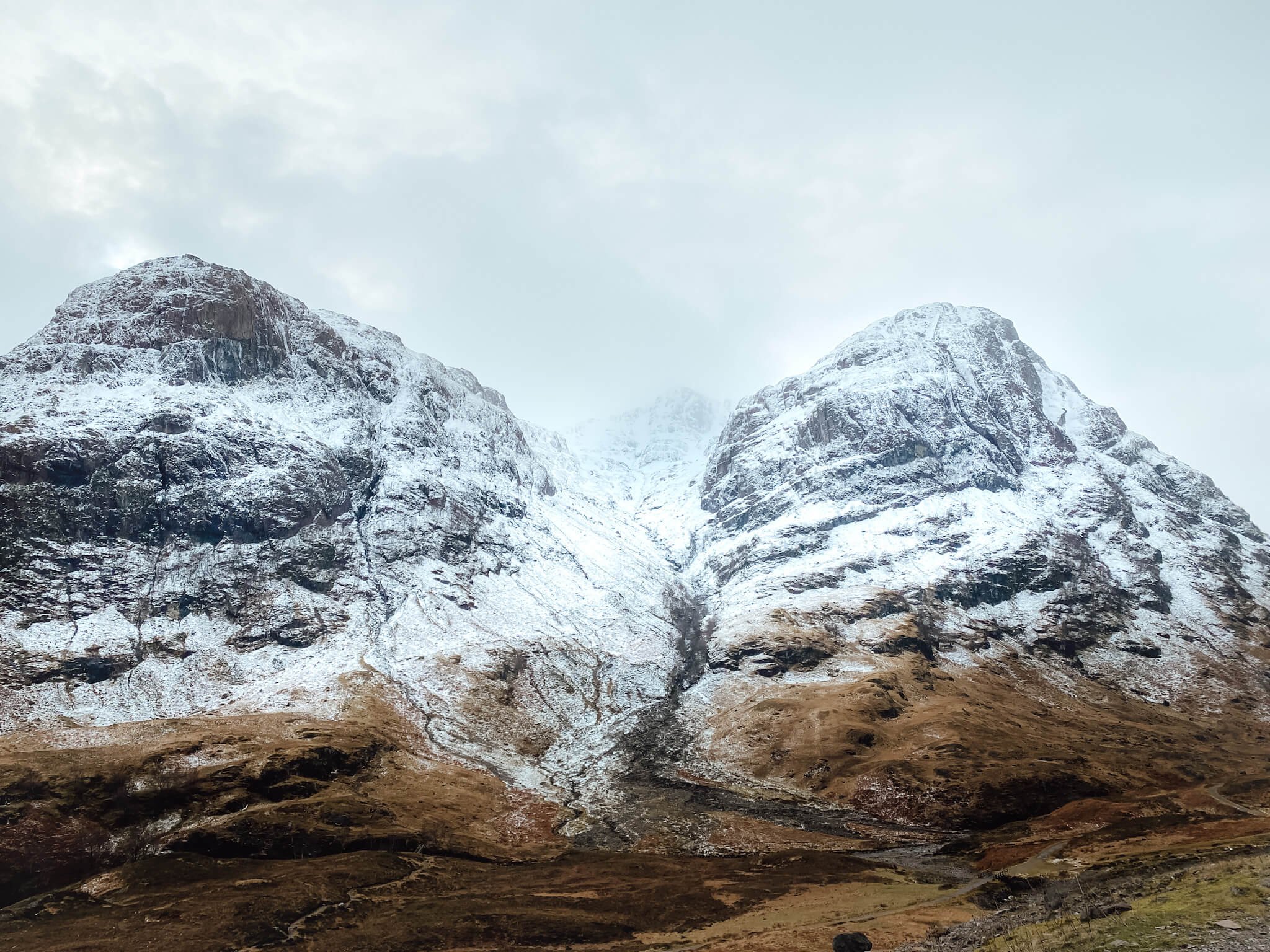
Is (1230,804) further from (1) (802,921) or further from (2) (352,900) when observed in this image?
(2) (352,900)

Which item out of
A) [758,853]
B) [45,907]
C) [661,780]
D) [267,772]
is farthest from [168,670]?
[758,853]

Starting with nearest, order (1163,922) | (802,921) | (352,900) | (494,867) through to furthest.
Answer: (1163,922), (802,921), (352,900), (494,867)

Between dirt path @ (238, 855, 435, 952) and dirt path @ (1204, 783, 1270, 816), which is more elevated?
dirt path @ (1204, 783, 1270, 816)

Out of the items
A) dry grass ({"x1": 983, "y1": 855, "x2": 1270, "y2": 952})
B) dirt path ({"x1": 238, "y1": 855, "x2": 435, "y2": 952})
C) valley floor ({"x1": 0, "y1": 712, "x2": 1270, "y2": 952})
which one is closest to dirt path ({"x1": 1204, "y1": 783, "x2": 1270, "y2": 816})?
valley floor ({"x1": 0, "y1": 712, "x2": 1270, "y2": 952})

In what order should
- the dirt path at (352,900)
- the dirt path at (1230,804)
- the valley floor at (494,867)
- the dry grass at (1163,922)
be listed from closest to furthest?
the dry grass at (1163,922) → the valley floor at (494,867) → the dirt path at (352,900) → the dirt path at (1230,804)

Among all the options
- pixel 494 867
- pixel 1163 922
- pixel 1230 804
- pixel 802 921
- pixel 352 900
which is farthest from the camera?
pixel 1230 804

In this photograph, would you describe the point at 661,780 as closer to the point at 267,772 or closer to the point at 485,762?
the point at 485,762

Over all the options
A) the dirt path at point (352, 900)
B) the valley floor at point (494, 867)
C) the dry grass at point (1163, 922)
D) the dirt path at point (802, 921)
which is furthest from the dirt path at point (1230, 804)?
the dirt path at point (352, 900)

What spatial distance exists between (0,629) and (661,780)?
152127mm

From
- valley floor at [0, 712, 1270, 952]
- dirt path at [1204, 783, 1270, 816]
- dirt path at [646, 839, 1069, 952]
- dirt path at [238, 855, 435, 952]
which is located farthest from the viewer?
dirt path at [1204, 783, 1270, 816]

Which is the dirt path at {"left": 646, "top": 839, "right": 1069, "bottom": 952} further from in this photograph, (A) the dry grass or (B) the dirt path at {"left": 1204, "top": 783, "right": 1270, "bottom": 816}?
(B) the dirt path at {"left": 1204, "top": 783, "right": 1270, "bottom": 816}

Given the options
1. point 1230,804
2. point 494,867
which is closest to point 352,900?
point 494,867

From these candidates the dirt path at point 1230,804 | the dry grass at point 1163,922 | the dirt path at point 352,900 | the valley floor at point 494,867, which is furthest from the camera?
the dirt path at point 1230,804

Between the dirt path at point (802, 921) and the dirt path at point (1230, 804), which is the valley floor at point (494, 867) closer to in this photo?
the dirt path at point (802, 921)
